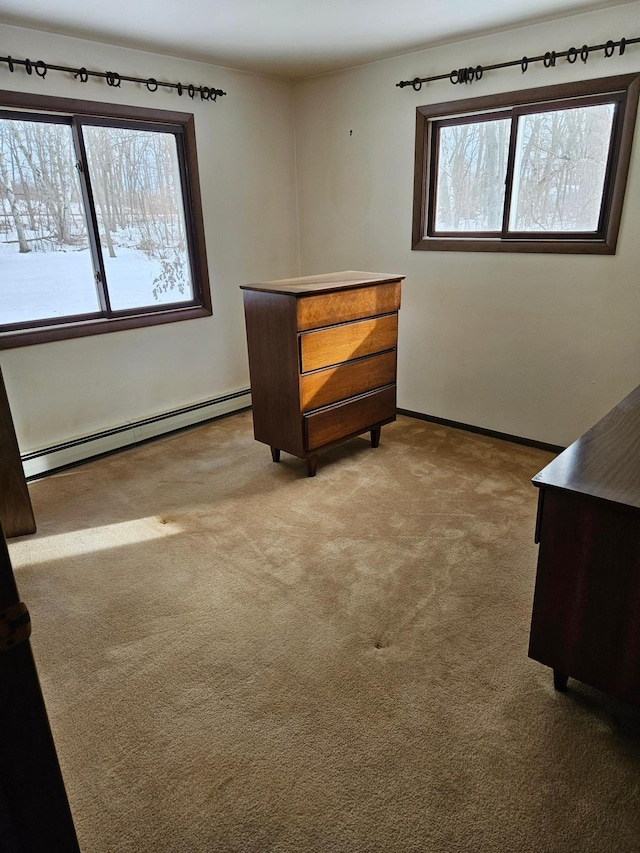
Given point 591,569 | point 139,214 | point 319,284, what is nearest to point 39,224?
point 139,214

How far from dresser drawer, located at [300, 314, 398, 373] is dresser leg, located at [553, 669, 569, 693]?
180 centimetres

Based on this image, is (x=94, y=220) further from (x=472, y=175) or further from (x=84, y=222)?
(x=472, y=175)

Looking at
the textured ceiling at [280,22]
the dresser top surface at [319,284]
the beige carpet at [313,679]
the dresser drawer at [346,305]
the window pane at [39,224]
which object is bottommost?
the beige carpet at [313,679]

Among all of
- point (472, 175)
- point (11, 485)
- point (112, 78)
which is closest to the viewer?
point (11, 485)

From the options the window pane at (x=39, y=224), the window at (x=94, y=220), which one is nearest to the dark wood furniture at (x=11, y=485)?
the window at (x=94, y=220)

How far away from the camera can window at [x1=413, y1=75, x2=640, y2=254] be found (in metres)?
2.87

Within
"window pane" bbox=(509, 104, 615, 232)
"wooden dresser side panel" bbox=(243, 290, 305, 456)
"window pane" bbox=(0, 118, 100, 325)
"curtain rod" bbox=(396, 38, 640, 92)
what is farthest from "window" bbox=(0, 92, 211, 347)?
"window pane" bbox=(509, 104, 615, 232)

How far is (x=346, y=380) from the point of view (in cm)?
316

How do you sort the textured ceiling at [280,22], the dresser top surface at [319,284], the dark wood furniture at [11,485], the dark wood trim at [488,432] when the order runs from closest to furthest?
1. the dark wood furniture at [11,485]
2. the textured ceiling at [280,22]
3. the dresser top surface at [319,284]
4. the dark wood trim at [488,432]

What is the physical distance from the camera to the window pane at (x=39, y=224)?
2.93 metres

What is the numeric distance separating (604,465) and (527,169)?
2301 mm

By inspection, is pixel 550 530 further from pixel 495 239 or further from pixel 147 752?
pixel 495 239

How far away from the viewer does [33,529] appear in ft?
8.66

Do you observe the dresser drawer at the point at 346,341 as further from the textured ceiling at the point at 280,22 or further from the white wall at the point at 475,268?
the textured ceiling at the point at 280,22
